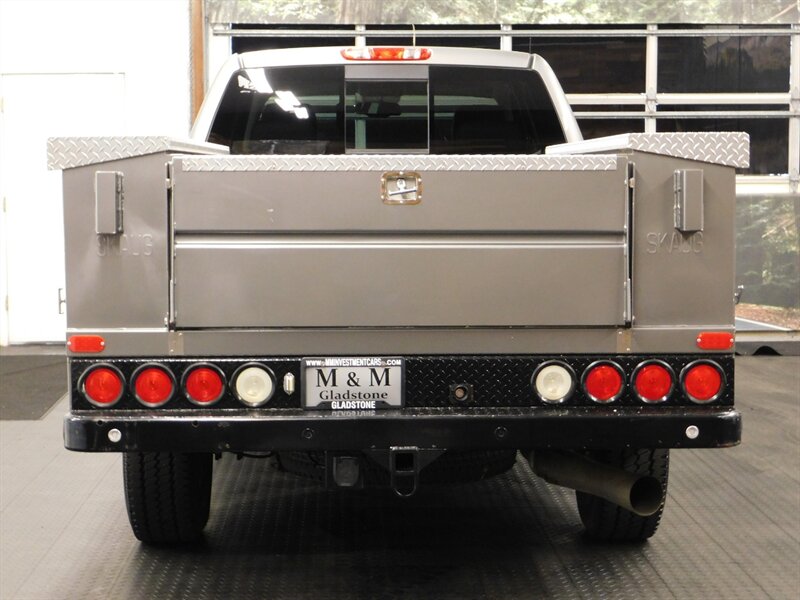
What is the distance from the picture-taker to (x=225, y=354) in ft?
12.7

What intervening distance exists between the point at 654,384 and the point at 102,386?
184cm

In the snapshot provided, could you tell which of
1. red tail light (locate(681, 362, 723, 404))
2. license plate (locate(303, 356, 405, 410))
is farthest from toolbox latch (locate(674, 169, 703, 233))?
license plate (locate(303, 356, 405, 410))

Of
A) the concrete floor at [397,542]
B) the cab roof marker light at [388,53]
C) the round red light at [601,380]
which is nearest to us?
the round red light at [601,380]

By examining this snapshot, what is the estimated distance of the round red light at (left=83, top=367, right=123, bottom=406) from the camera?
3859mm

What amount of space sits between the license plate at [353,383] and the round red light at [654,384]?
31.3 inches

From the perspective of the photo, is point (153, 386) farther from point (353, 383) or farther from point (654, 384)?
point (654, 384)

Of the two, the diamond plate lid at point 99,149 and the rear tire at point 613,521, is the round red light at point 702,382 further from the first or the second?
the diamond plate lid at point 99,149

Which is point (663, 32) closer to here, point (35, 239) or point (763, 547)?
point (35, 239)

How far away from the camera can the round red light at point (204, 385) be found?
12.7 feet

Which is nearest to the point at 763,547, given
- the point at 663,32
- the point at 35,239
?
the point at 663,32

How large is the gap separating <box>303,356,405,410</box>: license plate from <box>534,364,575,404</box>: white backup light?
46cm

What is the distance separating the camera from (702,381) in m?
3.92

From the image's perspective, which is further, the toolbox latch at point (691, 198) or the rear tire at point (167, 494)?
the rear tire at point (167, 494)

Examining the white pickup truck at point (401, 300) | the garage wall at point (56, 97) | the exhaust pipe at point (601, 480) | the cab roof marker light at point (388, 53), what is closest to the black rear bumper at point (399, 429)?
the white pickup truck at point (401, 300)
